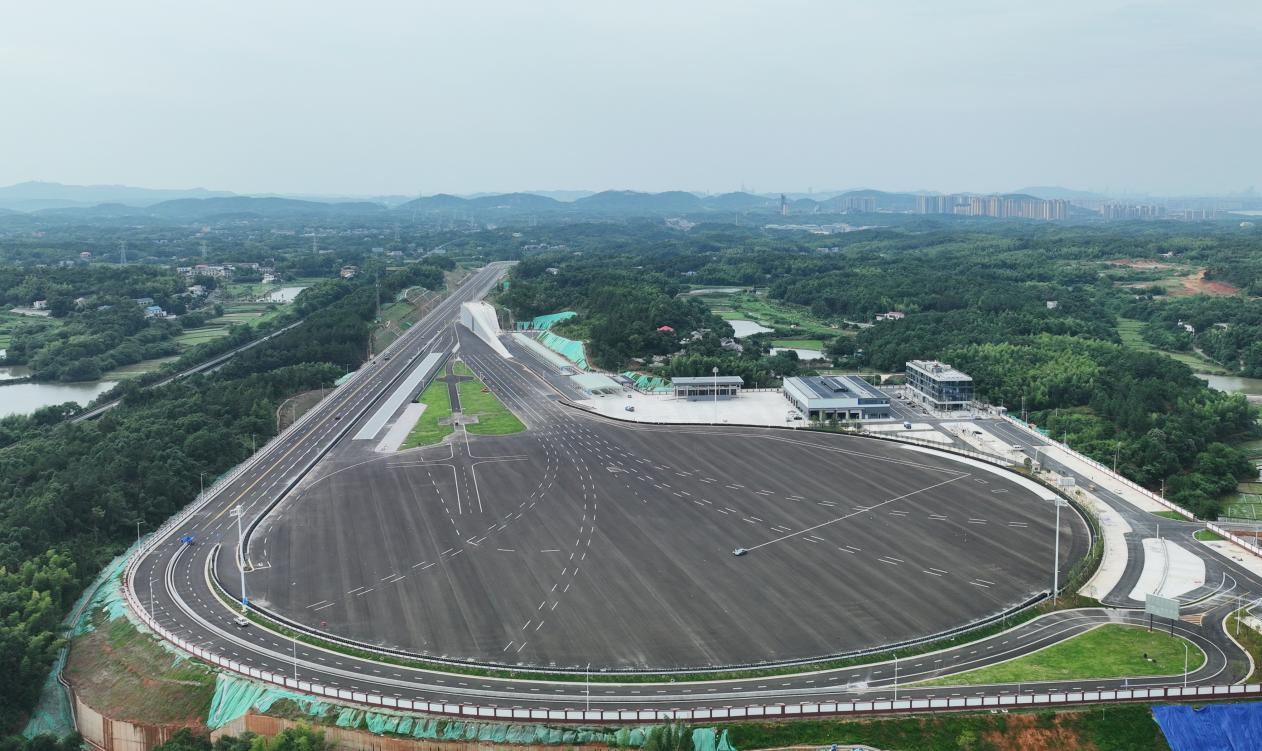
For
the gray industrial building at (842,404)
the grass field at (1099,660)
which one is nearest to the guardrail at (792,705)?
the grass field at (1099,660)

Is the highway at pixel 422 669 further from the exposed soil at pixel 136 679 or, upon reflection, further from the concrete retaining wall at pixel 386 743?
the concrete retaining wall at pixel 386 743

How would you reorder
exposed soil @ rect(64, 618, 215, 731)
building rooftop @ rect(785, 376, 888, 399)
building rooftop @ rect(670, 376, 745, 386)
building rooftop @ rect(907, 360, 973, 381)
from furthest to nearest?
building rooftop @ rect(670, 376, 745, 386)
building rooftop @ rect(907, 360, 973, 381)
building rooftop @ rect(785, 376, 888, 399)
exposed soil @ rect(64, 618, 215, 731)

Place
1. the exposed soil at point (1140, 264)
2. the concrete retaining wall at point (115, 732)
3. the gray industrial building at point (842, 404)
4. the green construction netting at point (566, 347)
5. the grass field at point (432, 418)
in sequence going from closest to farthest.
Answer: the concrete retaining wall at point (115, 732) → the grass field at point (432, 418) → the gray industrial building at point (842, 404) → the green construction netting at point (566, 347) → the exposed soil at point (1140, 264)

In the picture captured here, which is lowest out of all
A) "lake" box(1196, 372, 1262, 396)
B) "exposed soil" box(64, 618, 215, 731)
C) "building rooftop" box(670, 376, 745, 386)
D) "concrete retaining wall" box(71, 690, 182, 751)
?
"concrete retaining wall" box(71, 690, 182, 751)

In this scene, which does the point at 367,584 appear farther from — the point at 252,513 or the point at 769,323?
the point at 769,323

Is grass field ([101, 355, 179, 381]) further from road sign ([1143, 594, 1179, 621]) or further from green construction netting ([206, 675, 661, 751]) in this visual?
road sign ([1143, 594, 1179, 621])

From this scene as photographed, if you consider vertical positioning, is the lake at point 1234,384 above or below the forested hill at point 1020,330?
below

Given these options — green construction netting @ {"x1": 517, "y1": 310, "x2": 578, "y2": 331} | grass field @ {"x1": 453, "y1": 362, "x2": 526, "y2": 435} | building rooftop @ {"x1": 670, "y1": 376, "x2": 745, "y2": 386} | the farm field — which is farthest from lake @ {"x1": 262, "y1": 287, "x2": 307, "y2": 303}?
building rooftop @ {"x1": 670, "y1": 376, "x2": 745, "y2": 386}

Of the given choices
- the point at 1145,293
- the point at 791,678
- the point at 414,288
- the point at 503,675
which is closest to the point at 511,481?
the point at 503,675

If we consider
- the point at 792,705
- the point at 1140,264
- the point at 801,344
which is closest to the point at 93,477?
the point at 792,705
